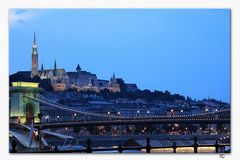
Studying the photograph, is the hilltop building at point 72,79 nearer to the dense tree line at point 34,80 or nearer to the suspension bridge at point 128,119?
the dense tree line at point 34,80

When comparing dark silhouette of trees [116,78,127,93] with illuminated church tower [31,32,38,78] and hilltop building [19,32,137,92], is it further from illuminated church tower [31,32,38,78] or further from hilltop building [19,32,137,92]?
illuminated church tower [31,32,38,78]

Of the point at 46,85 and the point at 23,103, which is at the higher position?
the point at 46,85

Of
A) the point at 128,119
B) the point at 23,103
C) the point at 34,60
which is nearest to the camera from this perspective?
the point at 34,60

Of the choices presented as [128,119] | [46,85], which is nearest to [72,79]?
[46,85]

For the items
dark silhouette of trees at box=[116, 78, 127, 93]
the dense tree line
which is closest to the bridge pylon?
the dense tree line

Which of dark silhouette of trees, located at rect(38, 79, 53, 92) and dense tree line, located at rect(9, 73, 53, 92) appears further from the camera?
dark silhouette of trees, located at rect(38, 79, 53, 92)

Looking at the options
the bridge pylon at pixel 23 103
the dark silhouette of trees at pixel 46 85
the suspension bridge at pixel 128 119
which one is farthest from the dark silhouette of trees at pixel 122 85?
the bridge pylon at pixel 23 103

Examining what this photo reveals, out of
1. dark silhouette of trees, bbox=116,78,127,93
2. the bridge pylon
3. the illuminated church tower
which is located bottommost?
the bridge pylon

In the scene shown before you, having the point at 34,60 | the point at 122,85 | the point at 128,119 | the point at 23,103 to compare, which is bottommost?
the point at 128,119

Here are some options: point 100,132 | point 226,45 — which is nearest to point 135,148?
point 100,132

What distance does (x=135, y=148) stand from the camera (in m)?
8.63

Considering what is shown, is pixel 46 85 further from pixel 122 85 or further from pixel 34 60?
pixel 122 85

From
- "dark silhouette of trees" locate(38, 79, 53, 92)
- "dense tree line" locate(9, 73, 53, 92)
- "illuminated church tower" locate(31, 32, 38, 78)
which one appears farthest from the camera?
"dark silhouette of trees" locate(38, 79, 53, 92)
